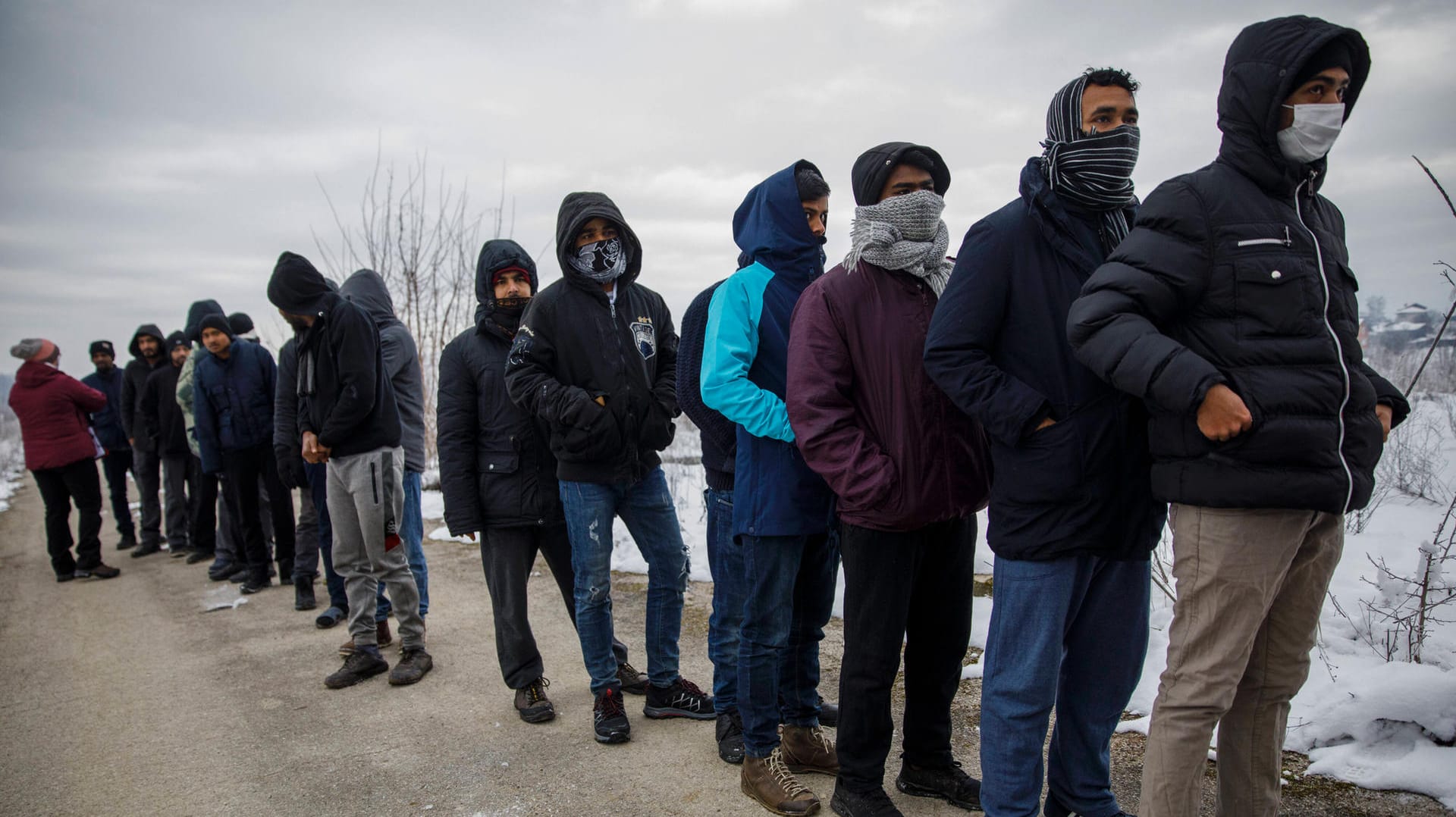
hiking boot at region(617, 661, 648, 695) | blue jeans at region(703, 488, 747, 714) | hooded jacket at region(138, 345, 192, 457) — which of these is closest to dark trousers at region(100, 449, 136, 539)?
hooded jacket at region(138, 345, 192, 457)

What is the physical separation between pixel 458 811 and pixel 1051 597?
7.57 feet

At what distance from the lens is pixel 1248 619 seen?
222 cm

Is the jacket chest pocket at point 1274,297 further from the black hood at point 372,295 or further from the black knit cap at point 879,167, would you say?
the black hood at point 372,295

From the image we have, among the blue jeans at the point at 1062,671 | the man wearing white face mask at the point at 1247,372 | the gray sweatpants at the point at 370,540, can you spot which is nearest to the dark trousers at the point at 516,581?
the gray sweatpants at the point at 370,540

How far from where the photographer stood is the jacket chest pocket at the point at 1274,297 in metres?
2.13

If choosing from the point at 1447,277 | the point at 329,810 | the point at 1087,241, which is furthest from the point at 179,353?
the point at 1447,277

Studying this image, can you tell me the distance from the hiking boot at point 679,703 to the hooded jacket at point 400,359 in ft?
8.65

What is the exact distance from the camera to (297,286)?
4770mm

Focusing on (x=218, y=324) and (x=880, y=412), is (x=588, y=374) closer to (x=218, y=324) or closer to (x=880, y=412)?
(x=880, y=412)

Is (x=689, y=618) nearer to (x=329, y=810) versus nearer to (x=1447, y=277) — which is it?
(x=329, y=810)

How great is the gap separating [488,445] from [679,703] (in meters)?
1.58

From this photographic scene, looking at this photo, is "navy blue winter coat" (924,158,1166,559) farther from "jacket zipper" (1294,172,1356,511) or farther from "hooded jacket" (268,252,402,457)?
"hooded jacket" (268,252,402,457)

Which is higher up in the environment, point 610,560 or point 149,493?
point 610,560

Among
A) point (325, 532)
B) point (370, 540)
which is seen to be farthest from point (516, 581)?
point (325, 532)
